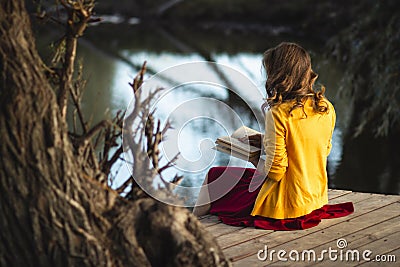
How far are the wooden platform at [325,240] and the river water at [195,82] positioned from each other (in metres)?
0.47

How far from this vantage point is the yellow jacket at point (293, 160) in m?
2.65

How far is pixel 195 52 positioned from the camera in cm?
990

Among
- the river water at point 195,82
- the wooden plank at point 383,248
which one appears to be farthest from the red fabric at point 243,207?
the river water at point 195,82

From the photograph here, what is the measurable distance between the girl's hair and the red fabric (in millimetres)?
312

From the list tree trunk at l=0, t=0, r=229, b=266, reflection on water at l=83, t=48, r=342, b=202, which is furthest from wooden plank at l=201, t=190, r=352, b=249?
reflection on water at l=83, t=48, r=342, b=202

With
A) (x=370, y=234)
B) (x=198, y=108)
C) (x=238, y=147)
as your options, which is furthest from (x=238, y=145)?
(x=198, y=108)

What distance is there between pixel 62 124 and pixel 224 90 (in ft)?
17.6

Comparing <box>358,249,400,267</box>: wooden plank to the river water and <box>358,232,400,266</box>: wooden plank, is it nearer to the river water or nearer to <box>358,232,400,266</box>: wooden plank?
<box>358,232,400,266</box>: wooden plank

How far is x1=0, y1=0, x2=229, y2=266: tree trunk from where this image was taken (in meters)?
1.94

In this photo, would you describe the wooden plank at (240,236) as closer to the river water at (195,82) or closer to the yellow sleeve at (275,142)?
the yellow sleeve at (275,142)

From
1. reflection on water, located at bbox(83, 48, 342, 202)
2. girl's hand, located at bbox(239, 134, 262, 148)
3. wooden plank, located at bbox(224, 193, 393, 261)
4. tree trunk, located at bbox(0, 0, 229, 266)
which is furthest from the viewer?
reflection on water, located at bbox(83, 48, 342, 202)

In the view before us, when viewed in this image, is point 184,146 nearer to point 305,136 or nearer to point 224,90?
point 224,90

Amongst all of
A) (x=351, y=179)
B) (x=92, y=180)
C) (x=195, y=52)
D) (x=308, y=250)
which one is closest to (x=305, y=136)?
(x=308, y=250)

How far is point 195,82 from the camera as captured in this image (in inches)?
328
